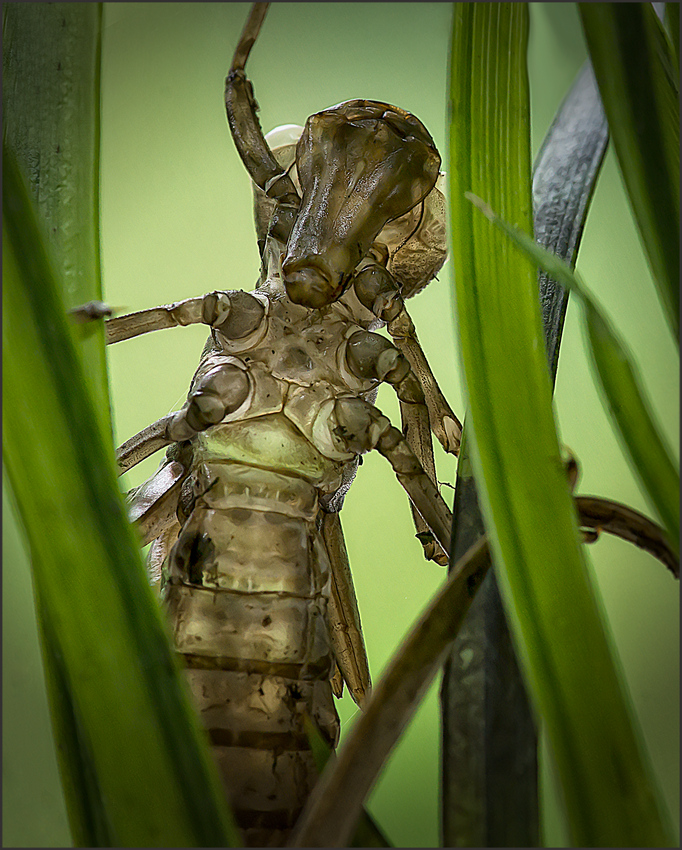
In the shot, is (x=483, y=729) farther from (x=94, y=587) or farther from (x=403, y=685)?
(x=94, y=587)

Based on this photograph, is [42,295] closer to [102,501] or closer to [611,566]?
[102,501]

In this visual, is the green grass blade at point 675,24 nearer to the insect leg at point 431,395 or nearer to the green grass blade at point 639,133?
the green grass blade at point 639,133

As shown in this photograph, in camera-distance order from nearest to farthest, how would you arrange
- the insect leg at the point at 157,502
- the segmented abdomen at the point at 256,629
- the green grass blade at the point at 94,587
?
the green grass blade at the point at 94,587 → the segmented abdomen at the point at 256,629 → the insect leg at the point at 157,502

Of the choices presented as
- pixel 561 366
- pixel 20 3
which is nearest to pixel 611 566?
pixel 561 366

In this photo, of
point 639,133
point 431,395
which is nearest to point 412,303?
point 431,395

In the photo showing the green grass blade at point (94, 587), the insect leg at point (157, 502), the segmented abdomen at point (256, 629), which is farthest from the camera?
the insect leg at point (157, 502)

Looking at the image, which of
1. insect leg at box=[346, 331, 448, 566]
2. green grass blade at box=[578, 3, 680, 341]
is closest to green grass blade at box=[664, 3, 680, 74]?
green grass blade at box=[578, 3, 680, 341]

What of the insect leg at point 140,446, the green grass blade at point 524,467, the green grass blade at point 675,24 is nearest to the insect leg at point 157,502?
the insect leg at point 140,446
